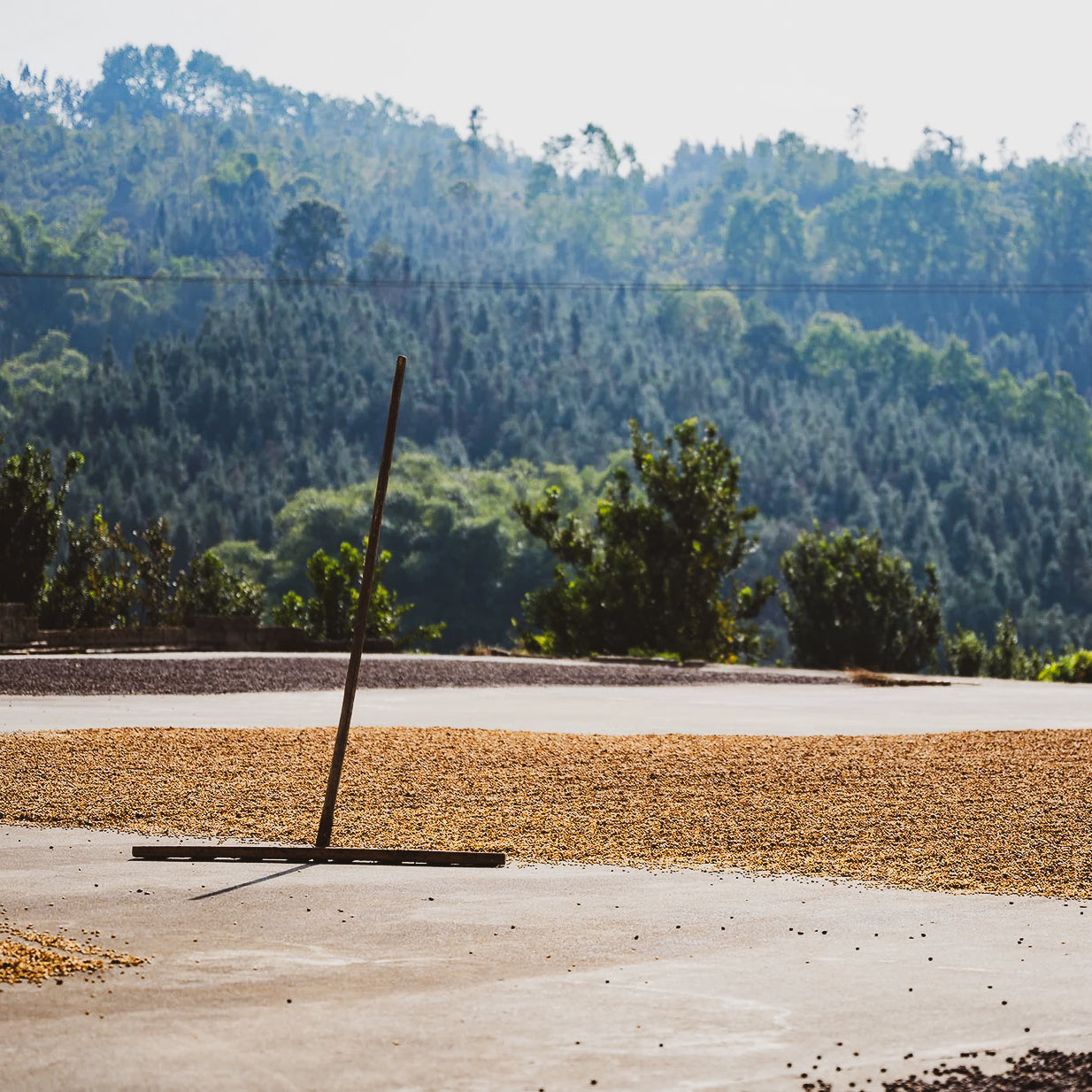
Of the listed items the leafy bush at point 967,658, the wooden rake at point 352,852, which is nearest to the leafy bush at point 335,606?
the leafy bush at point 967,658

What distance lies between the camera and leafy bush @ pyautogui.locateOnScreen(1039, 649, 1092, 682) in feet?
78.3

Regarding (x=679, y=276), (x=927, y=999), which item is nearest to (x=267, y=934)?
(x=927, y=999)

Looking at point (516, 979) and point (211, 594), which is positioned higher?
point (211, 594)

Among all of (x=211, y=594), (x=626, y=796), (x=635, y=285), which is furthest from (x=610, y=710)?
(x=635, y=285)

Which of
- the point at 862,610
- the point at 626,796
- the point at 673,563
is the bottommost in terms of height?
the point at 626,796

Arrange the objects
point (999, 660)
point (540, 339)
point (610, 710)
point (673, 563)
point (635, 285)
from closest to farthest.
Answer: point (610, 710) → point (673, 563) → point (999, 660) → point (540, 339) → point (635, 285)

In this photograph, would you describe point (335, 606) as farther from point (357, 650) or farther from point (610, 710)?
point (357, 650)

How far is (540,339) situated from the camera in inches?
4717

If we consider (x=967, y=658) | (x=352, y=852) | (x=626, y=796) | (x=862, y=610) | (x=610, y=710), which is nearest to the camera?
(x=352, y=852)

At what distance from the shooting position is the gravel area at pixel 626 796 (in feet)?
22.6

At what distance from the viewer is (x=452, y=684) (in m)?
17.6

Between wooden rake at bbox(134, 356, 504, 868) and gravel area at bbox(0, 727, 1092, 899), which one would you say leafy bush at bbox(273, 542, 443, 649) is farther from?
wooden rake at bbox(134, 356, 504, 868)

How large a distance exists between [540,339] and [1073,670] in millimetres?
97542

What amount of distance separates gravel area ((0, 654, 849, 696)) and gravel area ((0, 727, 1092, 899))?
473cm
